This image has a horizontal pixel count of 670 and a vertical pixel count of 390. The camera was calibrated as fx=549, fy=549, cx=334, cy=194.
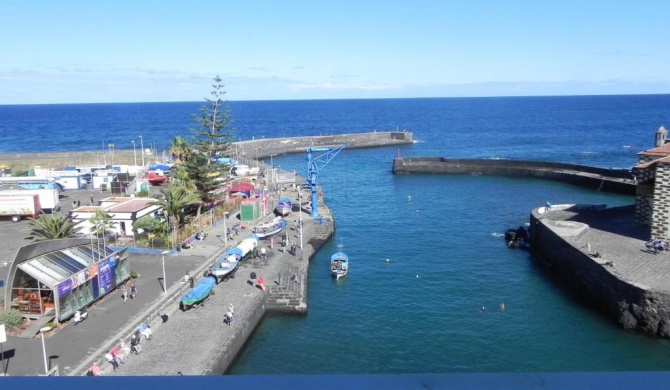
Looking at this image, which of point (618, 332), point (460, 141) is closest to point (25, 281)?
point (618, 332)

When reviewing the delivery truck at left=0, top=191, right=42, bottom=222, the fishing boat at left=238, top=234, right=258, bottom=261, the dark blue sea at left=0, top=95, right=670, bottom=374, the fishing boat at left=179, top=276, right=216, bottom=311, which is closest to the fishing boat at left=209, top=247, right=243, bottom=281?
the fishing boat at left=238, top=234, right=258, bottom=261

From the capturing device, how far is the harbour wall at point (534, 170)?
54.2m

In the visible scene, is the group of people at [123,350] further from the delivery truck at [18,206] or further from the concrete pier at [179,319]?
the delivery truck at [18,206]

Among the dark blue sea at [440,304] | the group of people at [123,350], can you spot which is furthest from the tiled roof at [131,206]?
the group of people at [123,350]

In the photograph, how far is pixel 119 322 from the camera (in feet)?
69.1

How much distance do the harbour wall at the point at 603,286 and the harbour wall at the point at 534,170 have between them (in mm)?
24780

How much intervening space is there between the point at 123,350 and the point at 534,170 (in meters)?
54.1

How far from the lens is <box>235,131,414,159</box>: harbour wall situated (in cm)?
8499

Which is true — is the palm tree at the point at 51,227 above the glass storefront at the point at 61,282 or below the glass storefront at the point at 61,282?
above

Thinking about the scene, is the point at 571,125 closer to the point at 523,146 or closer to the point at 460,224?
the point at 523,146

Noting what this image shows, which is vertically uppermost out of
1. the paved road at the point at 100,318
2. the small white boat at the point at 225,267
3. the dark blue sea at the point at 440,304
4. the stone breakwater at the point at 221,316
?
the small white boat at the point at 225,267

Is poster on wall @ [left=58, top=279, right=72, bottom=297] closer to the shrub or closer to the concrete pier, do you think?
the concrete pier

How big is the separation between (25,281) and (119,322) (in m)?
4.23

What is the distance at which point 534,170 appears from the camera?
62.7 meters
